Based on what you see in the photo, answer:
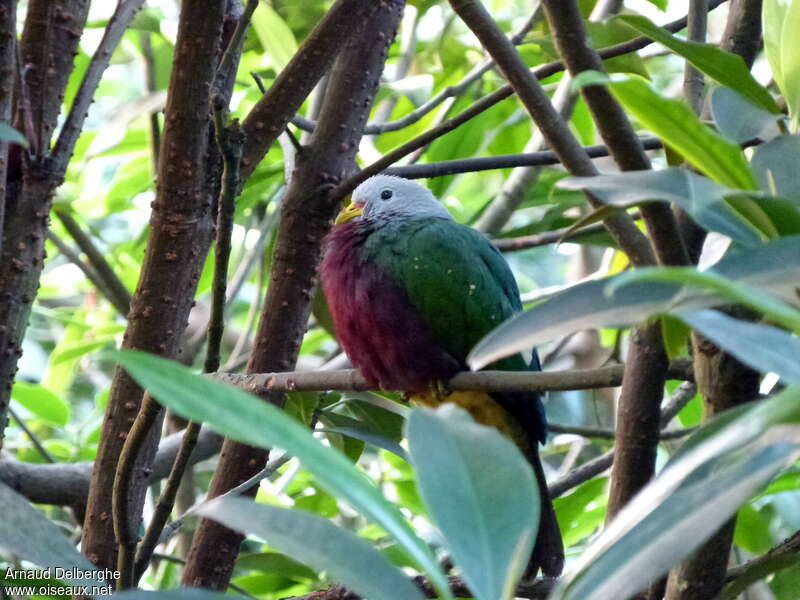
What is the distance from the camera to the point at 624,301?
31.0 inches

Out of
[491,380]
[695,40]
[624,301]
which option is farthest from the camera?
[695,40]

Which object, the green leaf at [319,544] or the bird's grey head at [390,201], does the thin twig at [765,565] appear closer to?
the green leaf at [319,544]

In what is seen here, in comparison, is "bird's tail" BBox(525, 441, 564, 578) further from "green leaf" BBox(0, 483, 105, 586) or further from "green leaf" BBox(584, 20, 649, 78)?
"green leaf" BBox(0, 483, 105, 586)

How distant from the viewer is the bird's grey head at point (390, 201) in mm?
2488

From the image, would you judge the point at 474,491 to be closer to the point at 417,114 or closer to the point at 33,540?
the point at 33,540

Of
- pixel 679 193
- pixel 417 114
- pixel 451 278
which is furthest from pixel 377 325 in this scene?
pixel 679 193

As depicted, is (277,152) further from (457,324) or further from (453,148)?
(457,324)

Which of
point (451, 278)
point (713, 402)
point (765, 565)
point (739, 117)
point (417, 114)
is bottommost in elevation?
point (765, 565)

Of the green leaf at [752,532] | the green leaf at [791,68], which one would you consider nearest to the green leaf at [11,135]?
the green leaf at [791,68]

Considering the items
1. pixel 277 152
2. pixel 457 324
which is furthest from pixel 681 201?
pixel 277 152

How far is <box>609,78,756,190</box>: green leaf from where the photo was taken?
0.94 meters

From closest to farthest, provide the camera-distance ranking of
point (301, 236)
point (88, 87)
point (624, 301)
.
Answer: point (624, 301), point (88, 87), point (301, 236)

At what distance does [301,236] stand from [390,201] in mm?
464

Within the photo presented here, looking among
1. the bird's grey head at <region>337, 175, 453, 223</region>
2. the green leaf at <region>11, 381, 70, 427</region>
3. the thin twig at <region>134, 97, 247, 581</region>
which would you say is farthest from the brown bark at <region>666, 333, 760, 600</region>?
the green leaf at <region>11, 381, 70, 427</region>
